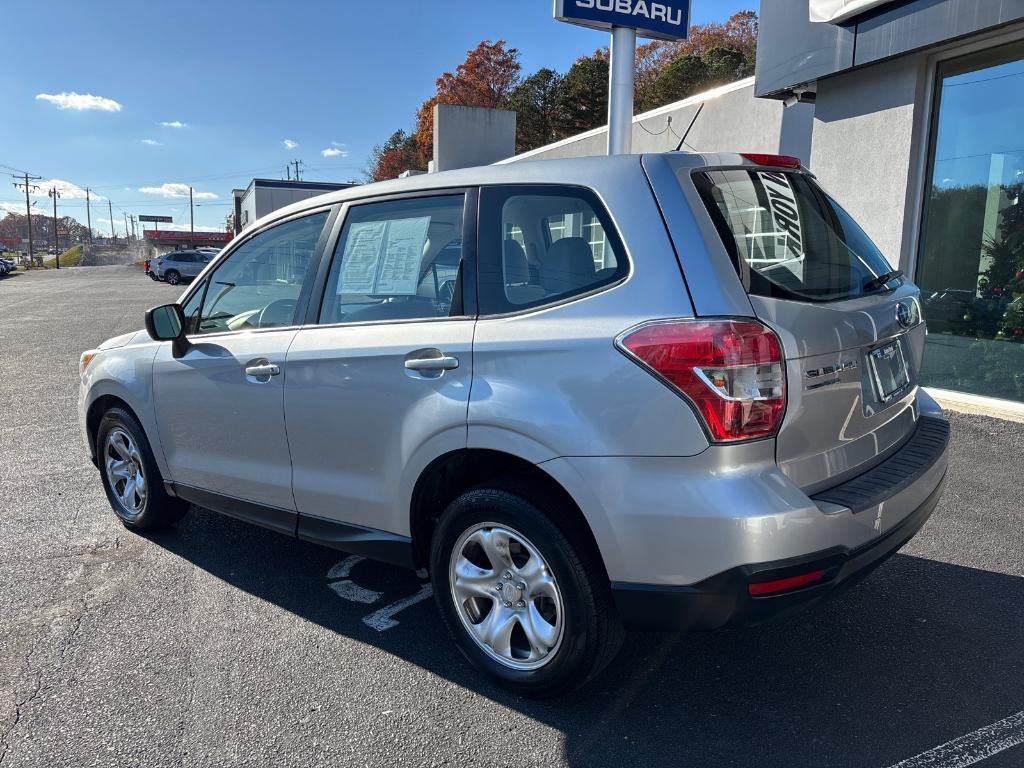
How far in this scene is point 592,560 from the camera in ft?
8.32

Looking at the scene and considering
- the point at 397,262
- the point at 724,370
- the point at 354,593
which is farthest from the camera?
the point at 354,593

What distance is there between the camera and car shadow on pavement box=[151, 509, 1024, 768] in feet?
8.34

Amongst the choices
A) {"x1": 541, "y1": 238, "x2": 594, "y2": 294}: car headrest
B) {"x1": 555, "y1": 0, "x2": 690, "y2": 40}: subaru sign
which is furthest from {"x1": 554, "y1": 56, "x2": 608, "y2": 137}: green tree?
{"x1": 541, "y1": 238, "x2": 594, "y2": 294}: car headrest

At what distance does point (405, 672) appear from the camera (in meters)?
3.04

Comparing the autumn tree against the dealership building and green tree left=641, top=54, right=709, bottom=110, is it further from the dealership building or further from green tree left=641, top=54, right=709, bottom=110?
the dealership building

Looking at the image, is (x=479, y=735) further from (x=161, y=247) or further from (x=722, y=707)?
(x=161, y=247)

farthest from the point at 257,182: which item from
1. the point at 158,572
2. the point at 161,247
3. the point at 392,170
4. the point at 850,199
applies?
the point at 161,247

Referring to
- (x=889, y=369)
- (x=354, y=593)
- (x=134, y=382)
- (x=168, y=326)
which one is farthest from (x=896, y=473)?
(x=134, y=382)

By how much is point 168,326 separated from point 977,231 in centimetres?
726

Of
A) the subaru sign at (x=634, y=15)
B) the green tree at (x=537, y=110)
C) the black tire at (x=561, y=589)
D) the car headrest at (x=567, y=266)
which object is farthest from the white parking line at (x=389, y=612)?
the green tree at (x=537, y=110)

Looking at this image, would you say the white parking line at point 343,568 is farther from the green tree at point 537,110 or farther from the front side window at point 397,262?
the green tree at point 537,110

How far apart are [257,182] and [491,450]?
1666 inches

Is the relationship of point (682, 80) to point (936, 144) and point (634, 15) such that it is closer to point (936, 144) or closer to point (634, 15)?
point (634, 15)

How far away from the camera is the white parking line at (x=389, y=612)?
3.42 metres
